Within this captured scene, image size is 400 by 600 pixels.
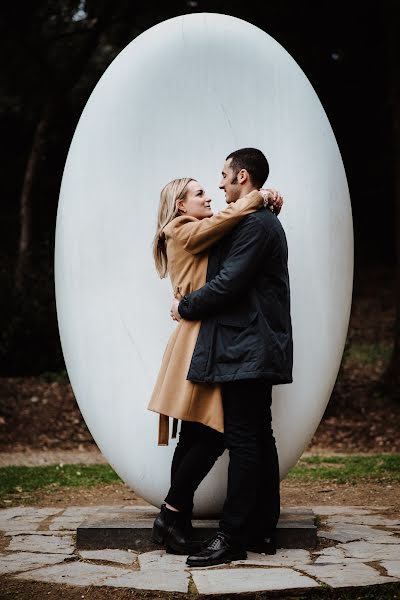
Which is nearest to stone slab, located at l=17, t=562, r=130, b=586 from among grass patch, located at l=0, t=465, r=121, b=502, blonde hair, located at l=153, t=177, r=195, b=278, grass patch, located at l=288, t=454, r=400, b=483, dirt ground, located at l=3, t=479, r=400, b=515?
blonde hair, located at l=153, t=177, r=195, b=278

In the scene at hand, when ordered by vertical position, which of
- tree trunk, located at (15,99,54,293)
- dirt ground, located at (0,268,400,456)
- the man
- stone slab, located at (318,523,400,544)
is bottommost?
stone slab, located at (318,523,400,544)

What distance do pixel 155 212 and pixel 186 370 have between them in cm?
88

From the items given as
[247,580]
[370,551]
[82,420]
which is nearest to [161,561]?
[247,580]

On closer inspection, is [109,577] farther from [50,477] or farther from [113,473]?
[113,473]

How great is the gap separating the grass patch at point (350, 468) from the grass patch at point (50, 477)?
1375 millimetres

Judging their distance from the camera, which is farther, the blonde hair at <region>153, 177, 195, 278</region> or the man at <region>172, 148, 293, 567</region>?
the blonde hair at <region>153, 177, 195, 278</region>

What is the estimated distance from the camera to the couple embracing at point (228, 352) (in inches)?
142

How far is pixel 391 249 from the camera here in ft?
63.4

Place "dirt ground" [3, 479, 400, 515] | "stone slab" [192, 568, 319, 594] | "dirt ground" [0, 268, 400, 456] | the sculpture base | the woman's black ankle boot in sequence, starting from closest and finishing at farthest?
1. "stone slab" [192, 568, 319, 594]
2. the woman's black ankle boot
3. the sculpture base
4. "dirt ground" [3, 479, 400, 515]
5. "dirt ground" [0, 268, 400, 456]

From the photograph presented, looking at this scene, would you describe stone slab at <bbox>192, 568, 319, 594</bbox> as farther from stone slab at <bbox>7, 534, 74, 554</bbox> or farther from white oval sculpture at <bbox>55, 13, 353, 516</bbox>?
stone slab at <bbox>7, 534, 74, 554</bbox>

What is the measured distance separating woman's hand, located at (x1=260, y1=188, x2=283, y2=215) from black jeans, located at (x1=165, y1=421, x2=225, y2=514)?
0.93 meters

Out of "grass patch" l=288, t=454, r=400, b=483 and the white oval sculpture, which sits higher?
the white oval sculpture

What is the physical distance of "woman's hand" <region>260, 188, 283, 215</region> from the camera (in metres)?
3.77

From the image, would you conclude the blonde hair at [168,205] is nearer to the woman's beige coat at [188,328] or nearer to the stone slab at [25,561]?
Answer: the woman's beige coat at [188,328]
